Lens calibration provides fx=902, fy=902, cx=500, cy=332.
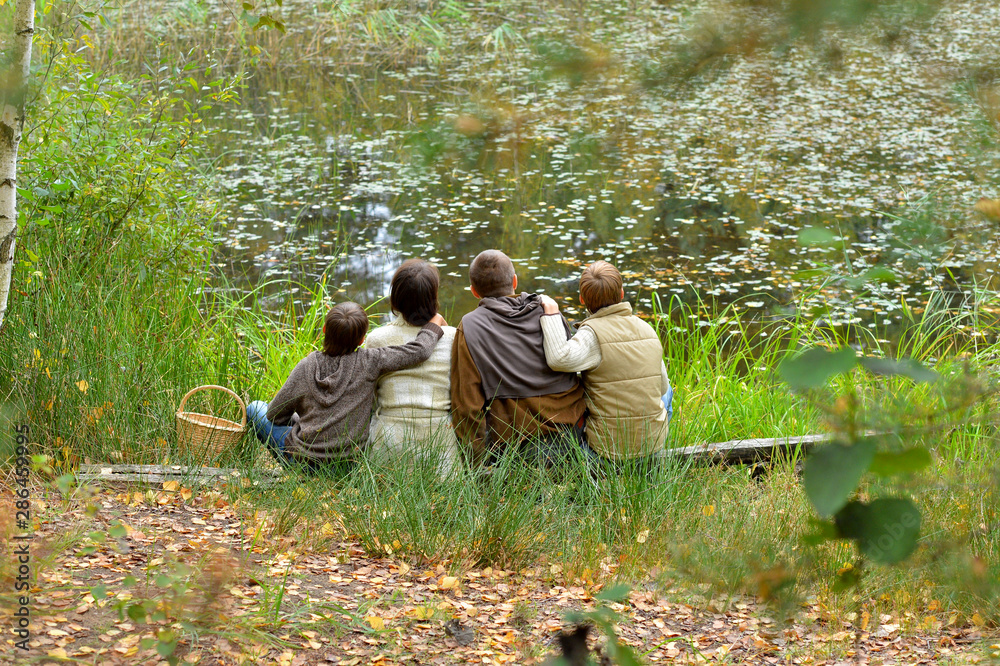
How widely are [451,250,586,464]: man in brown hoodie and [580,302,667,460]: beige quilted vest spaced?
0.11 metres

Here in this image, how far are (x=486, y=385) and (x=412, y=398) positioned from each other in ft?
0.97

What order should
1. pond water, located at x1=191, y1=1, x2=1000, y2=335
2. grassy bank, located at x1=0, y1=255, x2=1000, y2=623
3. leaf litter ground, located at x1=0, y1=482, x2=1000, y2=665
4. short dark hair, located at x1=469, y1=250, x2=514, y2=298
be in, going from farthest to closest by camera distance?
pond water, located at x1=191, y1=1, x2=1000, y2=335 < short dark hair, located at x1=469, y1=250, x2=514, y2=298 < grassy bank, located at x1=0, y1=255, x2=1000, y2=623 < leaf litter ground, located at x1=0, y1=482, x2=1000, y2=665

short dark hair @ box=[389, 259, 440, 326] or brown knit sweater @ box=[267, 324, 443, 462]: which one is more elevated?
short dark hair @ box=[389, 259, 440, 326]

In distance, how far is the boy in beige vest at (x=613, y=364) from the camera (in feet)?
11.3

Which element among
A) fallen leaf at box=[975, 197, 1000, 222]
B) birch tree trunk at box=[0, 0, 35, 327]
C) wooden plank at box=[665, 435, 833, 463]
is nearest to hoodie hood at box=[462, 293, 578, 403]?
wooden plank at box=[665, 435, 833, 463]

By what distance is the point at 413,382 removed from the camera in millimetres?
A: 3514

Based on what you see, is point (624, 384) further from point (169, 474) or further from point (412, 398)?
point (169, 474)

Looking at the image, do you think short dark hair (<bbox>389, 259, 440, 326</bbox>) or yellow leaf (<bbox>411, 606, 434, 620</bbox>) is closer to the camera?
yellow leaf (<bbox>411, 606, 434, 620</bbox>)

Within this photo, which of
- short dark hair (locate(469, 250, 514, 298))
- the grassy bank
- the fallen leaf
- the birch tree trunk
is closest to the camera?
the fallen leaf

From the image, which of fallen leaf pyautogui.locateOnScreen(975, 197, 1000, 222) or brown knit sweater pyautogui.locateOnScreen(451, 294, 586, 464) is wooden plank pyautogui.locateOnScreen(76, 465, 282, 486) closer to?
brown knit sweater pyautogui.locateOnScreen(451, 294, 586, 464)

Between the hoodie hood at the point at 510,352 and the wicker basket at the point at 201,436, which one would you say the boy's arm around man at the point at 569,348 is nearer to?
the hoodie hood at the point at 510,352

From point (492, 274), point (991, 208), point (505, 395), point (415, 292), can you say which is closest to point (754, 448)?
point (505, 395)

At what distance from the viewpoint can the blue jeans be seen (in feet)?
11.7

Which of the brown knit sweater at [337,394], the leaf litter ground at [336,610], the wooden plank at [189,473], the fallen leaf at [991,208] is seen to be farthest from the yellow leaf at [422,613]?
the fallen leaf at [991,208]
